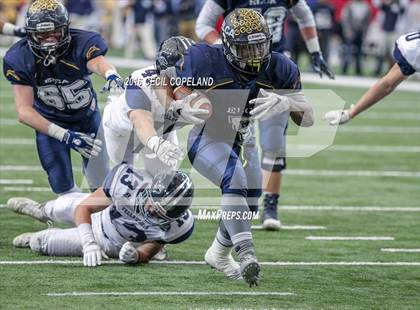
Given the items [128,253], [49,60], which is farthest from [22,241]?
[49,60]

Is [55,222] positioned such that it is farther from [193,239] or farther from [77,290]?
[77,290]

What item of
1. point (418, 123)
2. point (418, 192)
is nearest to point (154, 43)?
point (418, 123)

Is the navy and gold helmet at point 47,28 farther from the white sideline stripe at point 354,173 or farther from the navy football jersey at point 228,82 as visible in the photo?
the white sideline stripe at point 354,173

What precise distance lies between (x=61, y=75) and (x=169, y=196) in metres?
1.37

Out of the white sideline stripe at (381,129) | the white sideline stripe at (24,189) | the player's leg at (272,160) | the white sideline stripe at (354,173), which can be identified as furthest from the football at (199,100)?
the white sideline stripe at (381,129)

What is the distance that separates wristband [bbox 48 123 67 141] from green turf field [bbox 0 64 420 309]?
0.69 m

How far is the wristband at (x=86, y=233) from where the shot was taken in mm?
5855

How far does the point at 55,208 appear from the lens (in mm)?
6387

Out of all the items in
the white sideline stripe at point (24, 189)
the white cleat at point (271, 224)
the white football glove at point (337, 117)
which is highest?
the white football glove at point (337, 117)

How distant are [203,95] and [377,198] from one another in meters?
3.51

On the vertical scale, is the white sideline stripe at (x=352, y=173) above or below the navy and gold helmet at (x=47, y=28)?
below

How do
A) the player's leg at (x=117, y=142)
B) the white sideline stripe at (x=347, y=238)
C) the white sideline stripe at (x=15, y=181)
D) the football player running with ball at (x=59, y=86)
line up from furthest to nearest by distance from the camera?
the white sideline stripe at (x=15, y=181), the white sideline stripe at (x=347, y=238), the player's leg at (x=117, y=142), the football player running with ball at (x=59, y=86)

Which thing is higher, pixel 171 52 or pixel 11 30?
pixel 171 52

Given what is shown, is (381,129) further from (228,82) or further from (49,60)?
(228,82)
